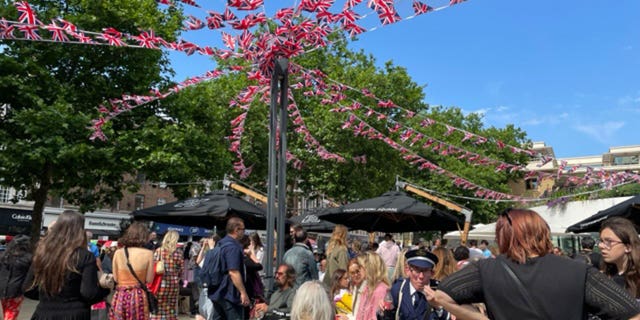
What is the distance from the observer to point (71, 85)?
48.7 feet

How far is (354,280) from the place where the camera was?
227 inches

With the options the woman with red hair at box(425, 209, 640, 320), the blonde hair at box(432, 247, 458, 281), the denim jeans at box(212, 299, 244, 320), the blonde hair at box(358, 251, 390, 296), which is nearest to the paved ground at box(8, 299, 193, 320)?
the denim jeans at box(212, 299, 244, 320)

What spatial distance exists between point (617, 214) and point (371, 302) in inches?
183

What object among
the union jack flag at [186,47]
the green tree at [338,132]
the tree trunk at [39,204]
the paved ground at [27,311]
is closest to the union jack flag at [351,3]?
the union jack flag at [186,47]

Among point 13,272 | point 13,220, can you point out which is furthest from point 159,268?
point 13,220

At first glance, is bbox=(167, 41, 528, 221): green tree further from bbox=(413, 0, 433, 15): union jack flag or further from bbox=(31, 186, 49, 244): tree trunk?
bbox=(413, 0, 433, 15): union jack flag

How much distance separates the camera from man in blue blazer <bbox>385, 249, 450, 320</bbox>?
4461mm

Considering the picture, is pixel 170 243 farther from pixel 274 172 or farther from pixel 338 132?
pixel 338 132

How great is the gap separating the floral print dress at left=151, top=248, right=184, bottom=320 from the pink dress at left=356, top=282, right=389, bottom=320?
3254mm

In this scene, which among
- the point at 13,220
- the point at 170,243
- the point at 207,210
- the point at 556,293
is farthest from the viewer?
the point at 13,220

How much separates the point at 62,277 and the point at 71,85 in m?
12.2

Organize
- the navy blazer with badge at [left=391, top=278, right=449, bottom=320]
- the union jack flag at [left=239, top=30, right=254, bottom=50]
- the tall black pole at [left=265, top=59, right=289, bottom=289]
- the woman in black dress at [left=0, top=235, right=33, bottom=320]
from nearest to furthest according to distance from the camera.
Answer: the navy blazer with badge at [left=391, top=278, right=449, bottom=320]
the tall black pole at [left=265, top=59, right=289, bottom=289]
the union jack flag at [left=239, top=30, right=254, bottom=50]
the woman in black dress at [left=0, top=235, right=33, bottom=320]

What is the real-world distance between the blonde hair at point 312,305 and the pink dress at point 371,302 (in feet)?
5.33

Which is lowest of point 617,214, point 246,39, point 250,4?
point 617,214
